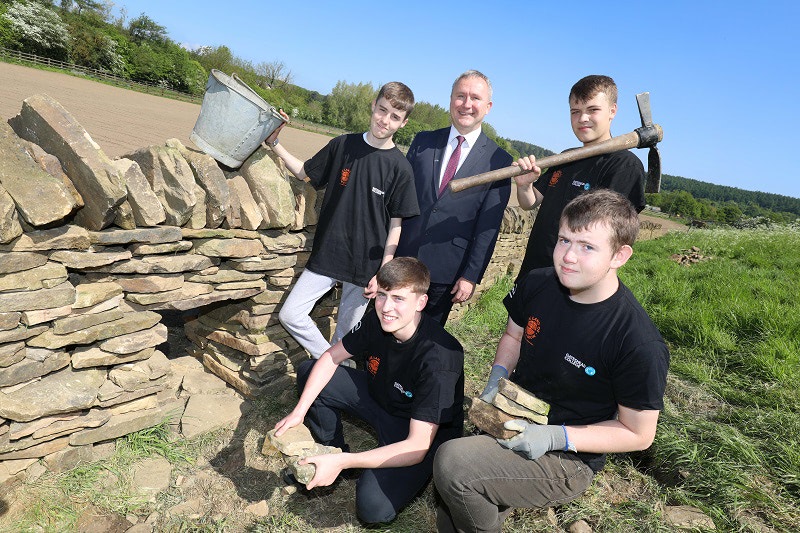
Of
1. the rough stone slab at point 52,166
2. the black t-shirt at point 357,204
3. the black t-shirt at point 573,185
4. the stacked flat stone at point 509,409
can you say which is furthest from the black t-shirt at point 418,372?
the rough stone slab at point 52,166

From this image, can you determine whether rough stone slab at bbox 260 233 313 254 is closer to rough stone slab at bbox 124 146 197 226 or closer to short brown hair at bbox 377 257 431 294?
rough stone slab at bbox 124 146 197 226

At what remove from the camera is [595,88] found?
291 centimetres

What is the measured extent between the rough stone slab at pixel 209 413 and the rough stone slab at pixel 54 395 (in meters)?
0.64

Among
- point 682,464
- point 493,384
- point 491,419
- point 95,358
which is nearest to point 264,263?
point 95,358

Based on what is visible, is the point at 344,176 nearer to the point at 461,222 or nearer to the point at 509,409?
the point at 461,222

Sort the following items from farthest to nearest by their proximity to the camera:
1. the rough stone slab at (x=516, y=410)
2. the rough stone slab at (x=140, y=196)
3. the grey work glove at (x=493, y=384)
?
the rough stone slab at (x=140, y=196), the grey work glove at (x=493, y=384), the rough stone slab at (x=516, y=410)

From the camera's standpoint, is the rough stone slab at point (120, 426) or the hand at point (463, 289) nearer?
the rough stone slab at point (120, 426)

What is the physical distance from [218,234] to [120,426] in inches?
52.4

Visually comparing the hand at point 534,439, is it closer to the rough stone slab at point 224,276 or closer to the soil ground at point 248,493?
the soil ground at point 248,493

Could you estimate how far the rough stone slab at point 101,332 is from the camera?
2.60 m

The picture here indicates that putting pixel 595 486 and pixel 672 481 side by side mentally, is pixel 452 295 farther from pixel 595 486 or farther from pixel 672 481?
pixel 672 481

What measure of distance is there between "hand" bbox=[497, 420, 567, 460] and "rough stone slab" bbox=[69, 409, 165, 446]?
2.27 metres

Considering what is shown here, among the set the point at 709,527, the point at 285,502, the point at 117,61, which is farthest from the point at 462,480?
the point at 117,61

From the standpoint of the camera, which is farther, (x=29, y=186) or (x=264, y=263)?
(x=264, y=263)
